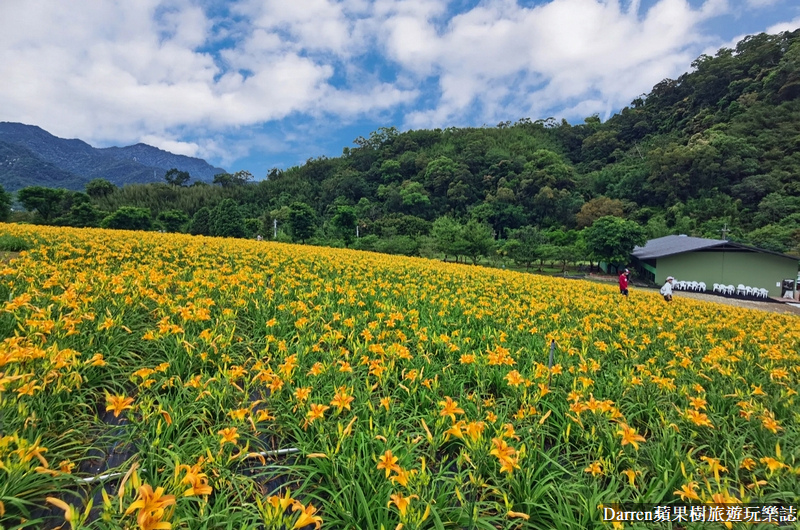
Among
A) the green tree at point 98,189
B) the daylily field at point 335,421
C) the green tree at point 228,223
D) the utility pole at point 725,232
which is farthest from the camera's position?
the green tree at point 98,189

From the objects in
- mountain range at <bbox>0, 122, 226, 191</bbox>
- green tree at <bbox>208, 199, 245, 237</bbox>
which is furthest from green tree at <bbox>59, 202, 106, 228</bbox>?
mountain range at <bbox>0, 122, 226, 191</bbox>

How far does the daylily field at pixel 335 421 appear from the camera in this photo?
138 cm

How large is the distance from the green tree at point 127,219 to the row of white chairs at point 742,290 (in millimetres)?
41614

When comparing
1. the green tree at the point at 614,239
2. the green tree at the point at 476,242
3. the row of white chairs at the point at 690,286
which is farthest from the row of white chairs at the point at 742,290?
the green tree at the point at 476,242

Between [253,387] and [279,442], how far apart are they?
24.1 inches

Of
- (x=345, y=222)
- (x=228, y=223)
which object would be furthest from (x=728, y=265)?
(x=228, y=223)

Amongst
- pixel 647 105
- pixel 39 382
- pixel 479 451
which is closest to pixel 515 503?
pixel 479 451

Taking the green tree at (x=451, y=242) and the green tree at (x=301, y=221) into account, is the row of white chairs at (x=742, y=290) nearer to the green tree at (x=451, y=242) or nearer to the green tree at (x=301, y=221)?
the green tree at (x=451, y=242)

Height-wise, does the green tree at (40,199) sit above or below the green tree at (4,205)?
above

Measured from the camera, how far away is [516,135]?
243 ft

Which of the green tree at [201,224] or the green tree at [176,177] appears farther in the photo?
the green tree at [176,177]

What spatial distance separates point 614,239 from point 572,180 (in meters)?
30.1

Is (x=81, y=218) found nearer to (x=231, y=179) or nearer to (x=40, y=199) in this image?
(x=40, y=199)

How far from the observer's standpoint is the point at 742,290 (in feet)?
64.0
